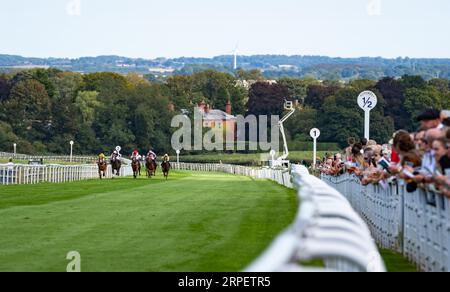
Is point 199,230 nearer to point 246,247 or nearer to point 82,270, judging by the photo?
point 246,247

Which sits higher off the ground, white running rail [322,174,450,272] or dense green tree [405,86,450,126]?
white running rail [322,174,450,272]

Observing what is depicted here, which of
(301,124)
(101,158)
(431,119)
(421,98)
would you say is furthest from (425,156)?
(301,124)

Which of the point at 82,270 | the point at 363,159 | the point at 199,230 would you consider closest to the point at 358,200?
the point at 363,159

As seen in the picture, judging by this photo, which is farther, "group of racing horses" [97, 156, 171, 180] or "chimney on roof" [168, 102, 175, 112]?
"chimney on roof" [168, 102, 175, 112]

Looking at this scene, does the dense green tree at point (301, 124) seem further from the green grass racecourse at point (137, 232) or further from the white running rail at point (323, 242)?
the white running rail at point (323, 242)

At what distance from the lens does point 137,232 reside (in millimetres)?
18641

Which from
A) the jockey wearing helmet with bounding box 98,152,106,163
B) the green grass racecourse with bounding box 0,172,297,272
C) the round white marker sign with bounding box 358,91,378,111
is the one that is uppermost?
the round white marker sign with bounding box 358,91,378,111

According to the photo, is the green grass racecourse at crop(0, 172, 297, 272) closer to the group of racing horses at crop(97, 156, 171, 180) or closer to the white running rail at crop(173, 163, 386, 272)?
the white running rail at crop(173, 163, 386, 272)

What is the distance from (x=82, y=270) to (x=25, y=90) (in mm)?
168583

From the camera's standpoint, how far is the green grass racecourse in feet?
46.4

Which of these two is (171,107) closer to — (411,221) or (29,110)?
(29,110)

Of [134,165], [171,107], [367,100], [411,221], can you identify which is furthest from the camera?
[171,107]

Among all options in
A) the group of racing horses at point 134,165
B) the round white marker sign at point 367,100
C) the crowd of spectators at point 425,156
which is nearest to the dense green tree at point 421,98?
the group of racing horses at point 134,165

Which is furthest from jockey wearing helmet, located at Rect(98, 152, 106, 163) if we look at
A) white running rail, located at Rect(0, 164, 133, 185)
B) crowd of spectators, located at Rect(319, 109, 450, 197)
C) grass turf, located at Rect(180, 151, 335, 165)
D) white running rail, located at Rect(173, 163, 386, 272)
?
grass turf, located at Rect(180, 151, 335, 165)
